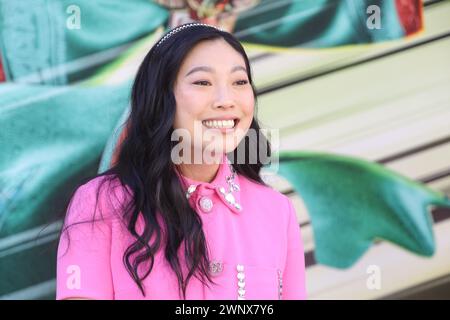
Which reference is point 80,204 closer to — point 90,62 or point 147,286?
point 147,286

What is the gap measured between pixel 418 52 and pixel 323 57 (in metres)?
0.44

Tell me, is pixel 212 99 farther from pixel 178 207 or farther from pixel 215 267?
pixel 215 267

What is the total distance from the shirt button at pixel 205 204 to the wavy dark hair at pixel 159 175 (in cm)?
3

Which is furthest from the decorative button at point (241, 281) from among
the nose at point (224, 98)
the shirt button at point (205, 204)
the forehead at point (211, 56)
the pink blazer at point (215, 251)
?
the forehead at point (211, 56)

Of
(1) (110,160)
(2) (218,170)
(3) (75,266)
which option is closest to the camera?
(3) (75,266)

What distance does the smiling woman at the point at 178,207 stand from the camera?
170 cm

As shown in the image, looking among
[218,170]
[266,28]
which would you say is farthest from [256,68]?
[218,170]

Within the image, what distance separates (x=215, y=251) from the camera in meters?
1.78

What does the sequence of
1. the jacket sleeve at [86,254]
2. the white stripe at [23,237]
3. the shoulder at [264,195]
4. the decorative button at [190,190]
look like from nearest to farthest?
the jacket sleeve at [86,254]
the decorative button at [190,190]
the shoulder at [264,195]
the white stripe at [23,237]

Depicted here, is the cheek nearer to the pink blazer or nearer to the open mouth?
the open mouth

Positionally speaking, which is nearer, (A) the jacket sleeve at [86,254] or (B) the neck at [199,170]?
(A) the jacket sleeve at [86,254]

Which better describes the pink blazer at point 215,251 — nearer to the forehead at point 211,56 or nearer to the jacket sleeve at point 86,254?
the jacket sleeve at point 86,254

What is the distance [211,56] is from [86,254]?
59cm
